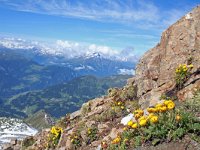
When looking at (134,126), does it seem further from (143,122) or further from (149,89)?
(149,89)

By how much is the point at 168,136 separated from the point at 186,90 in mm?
9253

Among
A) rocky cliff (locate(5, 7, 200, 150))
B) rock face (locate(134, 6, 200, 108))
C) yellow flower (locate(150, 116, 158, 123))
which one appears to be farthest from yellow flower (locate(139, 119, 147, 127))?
rock face (locate(134, 6, 200, 108))

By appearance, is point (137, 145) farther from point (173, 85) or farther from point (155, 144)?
point (173, 85)

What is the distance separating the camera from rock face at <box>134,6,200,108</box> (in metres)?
27.2

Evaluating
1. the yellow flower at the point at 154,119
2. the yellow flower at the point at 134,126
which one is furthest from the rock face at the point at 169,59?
the yellow flower at the point at 154,119

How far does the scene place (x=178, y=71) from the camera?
82.5 feet

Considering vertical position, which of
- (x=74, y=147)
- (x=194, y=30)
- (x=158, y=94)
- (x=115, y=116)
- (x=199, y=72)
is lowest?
(x=74, y=147)

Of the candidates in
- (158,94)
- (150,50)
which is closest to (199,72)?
(158,94)

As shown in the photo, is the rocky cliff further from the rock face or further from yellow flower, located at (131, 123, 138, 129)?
yellow flower, located at (131, 123, 138, 129)

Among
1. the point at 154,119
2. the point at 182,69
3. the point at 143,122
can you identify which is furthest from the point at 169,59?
the point at 154,119

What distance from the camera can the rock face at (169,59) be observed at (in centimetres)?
2723

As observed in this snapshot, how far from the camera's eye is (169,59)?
96.2ft

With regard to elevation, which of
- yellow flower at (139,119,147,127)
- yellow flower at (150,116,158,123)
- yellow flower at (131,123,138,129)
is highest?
yellow flower at (150,116,158,123)

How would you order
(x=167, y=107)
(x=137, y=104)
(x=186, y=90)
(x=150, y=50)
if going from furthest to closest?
(x=150, y=50)
(x=137, y=104)
(x=186, y=90)
(x=167, y=107)
